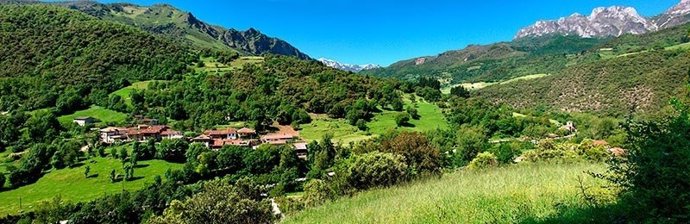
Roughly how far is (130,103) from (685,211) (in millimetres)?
92806

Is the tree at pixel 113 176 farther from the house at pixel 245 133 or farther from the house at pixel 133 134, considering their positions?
the house at pixel 245 133

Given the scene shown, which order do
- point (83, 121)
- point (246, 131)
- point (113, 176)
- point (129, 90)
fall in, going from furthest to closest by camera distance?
point (129, 90), point (83, 121), point (246, 131), point (113, 176)

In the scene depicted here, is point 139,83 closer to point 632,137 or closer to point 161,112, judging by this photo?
point 161,112

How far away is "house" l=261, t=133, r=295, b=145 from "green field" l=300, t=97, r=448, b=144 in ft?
11.2

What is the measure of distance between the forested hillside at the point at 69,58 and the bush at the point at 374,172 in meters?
88.6

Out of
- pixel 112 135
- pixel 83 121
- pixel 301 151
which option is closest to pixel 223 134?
pixel 301 151

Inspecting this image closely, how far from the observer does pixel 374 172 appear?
13766 mm

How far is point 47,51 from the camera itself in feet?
360

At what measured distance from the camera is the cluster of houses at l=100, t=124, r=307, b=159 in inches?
2584

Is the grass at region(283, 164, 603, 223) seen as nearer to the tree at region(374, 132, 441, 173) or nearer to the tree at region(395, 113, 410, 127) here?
the tree at region(374, 132, 441, 173)

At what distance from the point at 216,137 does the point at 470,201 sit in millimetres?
66402

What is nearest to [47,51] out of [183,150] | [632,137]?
[183,150]

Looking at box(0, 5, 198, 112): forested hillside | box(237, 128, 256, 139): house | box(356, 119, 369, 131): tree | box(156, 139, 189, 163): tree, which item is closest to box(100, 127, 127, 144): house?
box(156, 139, 189, 163): tree

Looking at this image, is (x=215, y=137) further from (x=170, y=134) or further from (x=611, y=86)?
(x=611, y=86)
